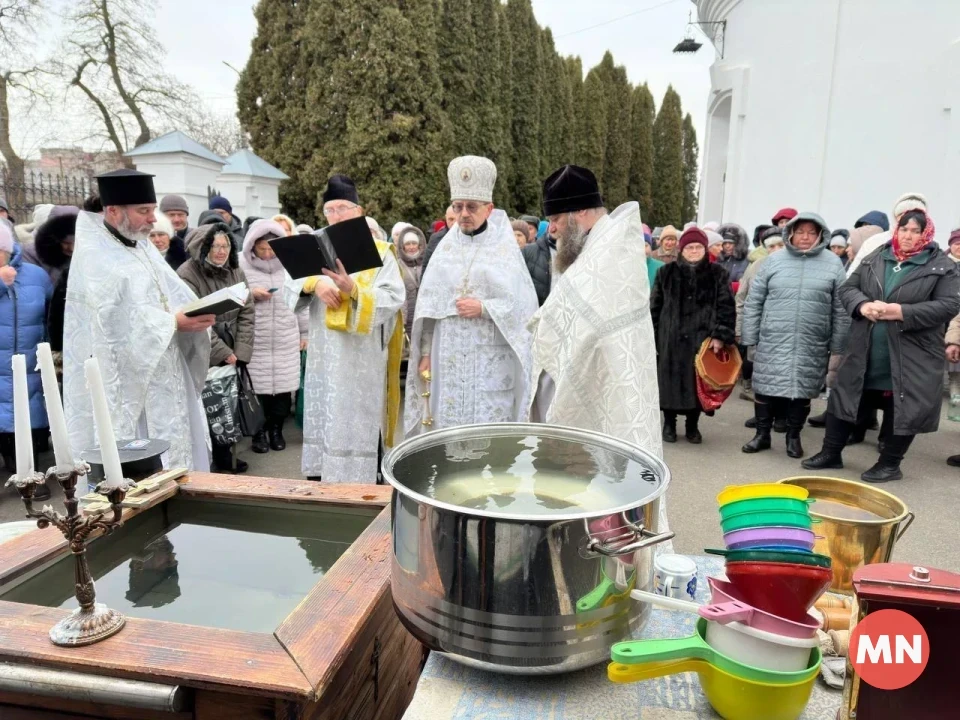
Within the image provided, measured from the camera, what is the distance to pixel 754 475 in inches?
199

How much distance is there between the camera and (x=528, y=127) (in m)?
21.0

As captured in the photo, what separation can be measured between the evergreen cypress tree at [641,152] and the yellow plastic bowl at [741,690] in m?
30.7

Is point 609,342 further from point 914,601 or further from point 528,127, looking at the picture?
point 528,127

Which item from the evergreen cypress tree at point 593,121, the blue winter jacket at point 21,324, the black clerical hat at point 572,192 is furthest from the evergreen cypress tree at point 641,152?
the black clerical hat at point 572,192

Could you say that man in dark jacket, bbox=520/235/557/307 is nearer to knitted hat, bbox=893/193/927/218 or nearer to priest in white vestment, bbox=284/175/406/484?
priest in white vestment, bbox=284/175/406/484

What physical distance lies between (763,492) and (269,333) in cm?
466

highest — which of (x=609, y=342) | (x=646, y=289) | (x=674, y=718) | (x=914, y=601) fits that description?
(x=646, y=289)

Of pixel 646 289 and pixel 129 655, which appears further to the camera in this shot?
pixel 646 289

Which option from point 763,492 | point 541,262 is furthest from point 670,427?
point 763,492

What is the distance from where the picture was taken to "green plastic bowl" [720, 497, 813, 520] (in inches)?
45.4

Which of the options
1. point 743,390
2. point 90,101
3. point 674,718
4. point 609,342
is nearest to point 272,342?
point 609,342

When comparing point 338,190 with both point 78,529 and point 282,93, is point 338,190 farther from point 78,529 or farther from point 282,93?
point 282,93

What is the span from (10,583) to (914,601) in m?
1.78

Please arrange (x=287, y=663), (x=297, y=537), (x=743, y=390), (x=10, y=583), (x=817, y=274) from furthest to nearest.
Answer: (x=743, y=390) → (x=817, y=274) → (x=297, y=537) → (x=10, y=583) → (x=287, y=663)
